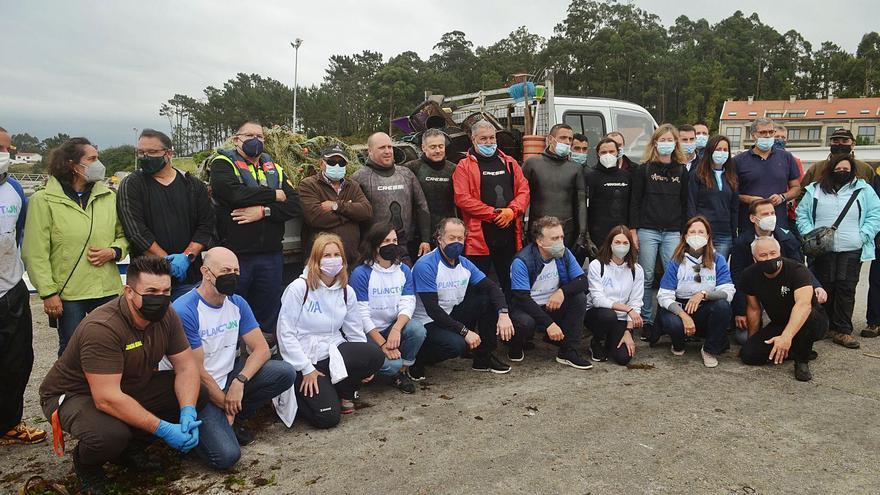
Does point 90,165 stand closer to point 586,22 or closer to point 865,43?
point 586,22

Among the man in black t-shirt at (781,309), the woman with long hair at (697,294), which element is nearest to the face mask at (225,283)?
the woman with long hair at (697,294)

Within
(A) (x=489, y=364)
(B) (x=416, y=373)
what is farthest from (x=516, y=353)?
(B) (x=416, y=373)

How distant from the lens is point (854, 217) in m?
5.49

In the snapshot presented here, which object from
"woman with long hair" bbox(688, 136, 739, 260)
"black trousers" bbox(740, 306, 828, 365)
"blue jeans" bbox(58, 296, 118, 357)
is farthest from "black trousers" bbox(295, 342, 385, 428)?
"woman with long hair" bbox(688, 136, 739, 260)

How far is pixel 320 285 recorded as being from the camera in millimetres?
3969

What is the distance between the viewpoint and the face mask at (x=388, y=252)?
441 centimetres

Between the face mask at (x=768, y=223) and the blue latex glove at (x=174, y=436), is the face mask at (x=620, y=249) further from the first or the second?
the blue latex glove at (x=174, y=436)

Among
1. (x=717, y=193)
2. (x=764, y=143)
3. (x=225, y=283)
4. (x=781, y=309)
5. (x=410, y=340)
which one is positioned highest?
(x=764, y=143)

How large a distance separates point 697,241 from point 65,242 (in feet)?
16.4

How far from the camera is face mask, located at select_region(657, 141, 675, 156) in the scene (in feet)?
18.0

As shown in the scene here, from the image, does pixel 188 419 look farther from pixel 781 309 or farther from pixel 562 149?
pixel 781 309

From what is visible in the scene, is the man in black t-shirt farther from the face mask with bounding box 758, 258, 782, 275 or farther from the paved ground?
the paved ground

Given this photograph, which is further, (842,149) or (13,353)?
(842,149)

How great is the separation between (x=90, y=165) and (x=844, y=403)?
18.0 ft
